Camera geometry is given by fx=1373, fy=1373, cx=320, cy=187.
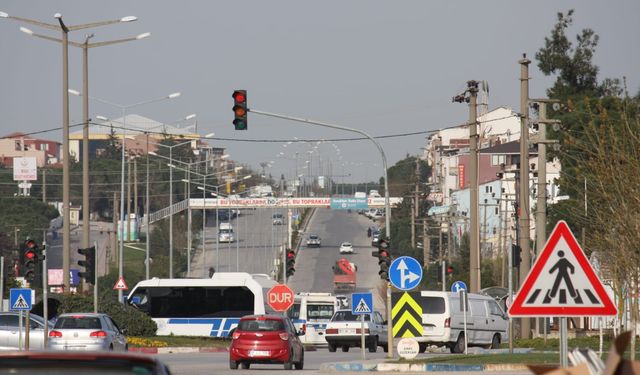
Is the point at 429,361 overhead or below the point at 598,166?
below

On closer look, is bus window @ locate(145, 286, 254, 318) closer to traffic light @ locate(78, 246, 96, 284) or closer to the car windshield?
the car windshield

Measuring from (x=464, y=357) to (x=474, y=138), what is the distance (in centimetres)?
1317

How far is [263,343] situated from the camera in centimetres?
3300

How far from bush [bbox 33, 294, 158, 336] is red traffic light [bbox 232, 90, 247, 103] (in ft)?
52.7

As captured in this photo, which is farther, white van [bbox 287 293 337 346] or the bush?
white van [bbox 287 293 337 346]

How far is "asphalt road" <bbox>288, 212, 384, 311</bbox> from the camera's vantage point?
113 meters

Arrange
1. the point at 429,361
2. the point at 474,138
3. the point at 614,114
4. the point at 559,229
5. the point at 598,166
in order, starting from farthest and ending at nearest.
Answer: the point at 614,114 < the point at 474,138 < the point at 598,166 < the point at 429,361 < the point at 559,229

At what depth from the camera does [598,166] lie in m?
34.9

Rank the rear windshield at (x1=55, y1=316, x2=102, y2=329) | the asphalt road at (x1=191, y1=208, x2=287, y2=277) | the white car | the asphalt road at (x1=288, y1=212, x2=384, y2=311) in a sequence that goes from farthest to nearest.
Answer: the white car < the asphalt road at (x1=191, y1=208, x2=287, y2=277) < the asphalt road at (x1=288, y1=212, x2=384, y2=311) < the rear windshield at (x1=55, y1=316, x2=102, y2=329)

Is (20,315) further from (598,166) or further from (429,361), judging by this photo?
(598,166)

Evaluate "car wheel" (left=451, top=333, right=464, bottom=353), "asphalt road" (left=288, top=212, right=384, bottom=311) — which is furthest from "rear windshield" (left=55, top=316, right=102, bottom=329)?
"asphalt road" (left=288, top=212, right=384, bottom=311)

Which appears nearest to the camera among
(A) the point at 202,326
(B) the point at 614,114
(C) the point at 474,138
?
(C) the point at 474,138

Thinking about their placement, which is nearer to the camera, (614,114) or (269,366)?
(269,366)

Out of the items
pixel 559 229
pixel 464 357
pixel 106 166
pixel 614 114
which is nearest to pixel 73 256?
pixel 106 166
